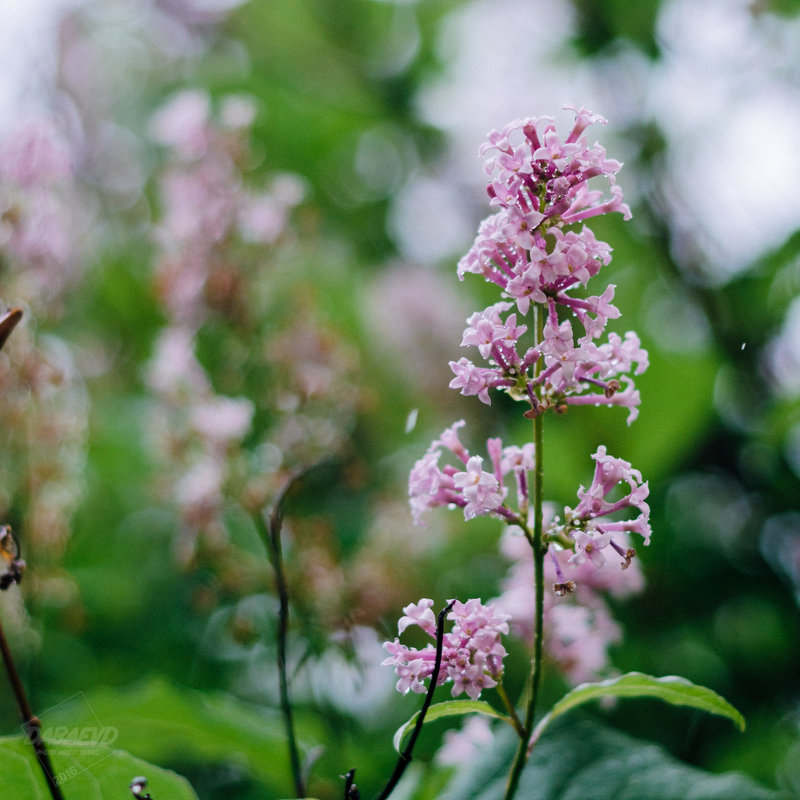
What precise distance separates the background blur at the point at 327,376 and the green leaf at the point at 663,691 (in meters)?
0.11

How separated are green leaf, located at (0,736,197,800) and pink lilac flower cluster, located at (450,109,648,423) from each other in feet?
0.90

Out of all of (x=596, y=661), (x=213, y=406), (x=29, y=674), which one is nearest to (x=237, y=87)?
(x=213, y=406)

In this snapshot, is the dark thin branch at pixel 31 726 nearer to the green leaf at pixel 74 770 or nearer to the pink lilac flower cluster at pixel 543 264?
the green leaf at pixel 74 770

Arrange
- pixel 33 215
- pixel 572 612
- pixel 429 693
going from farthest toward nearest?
pixel 33 215, pixel 572 612, pixel 429 693

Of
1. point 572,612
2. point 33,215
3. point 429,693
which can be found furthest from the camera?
point 33,215

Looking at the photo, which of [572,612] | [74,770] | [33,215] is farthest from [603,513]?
[33,215]

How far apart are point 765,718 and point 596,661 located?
1.38 feet

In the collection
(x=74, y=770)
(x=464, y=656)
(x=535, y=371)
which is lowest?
(x=74, y=770)

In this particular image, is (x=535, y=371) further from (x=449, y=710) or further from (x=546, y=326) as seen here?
(x=449, y=710)

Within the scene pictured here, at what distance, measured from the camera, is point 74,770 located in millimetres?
433

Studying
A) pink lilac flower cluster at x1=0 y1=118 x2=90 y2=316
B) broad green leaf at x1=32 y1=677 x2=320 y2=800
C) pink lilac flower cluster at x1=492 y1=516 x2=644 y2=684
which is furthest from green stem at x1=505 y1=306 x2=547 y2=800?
pink lilac flower cluster at x1=0 y1=118 x2=90 y2=316

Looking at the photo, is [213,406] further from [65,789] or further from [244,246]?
[65,789]

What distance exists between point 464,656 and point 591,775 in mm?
267

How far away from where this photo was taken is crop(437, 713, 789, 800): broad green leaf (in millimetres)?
541
